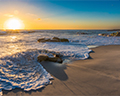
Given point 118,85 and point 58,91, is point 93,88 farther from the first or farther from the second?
point 58,91

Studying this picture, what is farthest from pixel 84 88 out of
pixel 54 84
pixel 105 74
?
pixel 105 74

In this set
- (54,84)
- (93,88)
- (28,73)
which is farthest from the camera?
(28,73)

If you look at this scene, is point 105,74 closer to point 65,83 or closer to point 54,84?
point 65,83

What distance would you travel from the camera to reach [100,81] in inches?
121

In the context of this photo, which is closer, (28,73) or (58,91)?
(58,91)

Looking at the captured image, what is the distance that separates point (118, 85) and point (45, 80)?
104 inches

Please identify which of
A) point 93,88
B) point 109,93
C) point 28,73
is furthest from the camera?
point 28,73

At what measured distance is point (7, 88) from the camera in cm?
275

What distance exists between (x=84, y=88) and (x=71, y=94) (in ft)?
1.76

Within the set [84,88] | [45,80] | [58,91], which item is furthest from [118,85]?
[45,80]

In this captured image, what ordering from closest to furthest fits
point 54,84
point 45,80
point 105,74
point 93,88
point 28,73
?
point 93,88, point 54,84, point 45,80, point 105,74, point 28,73

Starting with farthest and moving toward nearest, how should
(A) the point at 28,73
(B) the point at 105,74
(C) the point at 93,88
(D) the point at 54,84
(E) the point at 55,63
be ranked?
(E) the point at 55,63 < (A) the point at 28,73 < (B) the point at 105,74 < (D) the point at 54,84 < (C) the point at 93,88

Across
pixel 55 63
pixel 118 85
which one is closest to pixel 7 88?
pixel 55 63

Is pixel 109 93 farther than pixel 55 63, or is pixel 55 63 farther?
pixel 55 63
